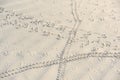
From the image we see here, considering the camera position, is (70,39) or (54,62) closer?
(54,62)

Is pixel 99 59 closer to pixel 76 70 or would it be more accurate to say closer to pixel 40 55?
pixel 76 70

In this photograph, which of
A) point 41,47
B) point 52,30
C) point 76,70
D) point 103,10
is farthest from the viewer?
point 103,10

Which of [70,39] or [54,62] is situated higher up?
[70,39]

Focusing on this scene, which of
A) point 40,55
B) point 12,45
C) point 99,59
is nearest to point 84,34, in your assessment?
point 99,59

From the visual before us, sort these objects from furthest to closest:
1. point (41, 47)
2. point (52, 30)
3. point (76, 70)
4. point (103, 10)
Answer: point (103, 10)
point (52, 30)
point (41, 47)
point (76, 70)

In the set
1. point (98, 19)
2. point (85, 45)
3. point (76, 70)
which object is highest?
point (98, 19)

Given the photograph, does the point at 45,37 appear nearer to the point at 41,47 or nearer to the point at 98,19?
the point at 41,47

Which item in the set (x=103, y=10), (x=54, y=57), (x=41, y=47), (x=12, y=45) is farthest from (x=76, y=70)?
(x=103, y=10)

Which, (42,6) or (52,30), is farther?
(42,6)

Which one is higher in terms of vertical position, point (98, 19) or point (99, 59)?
point (98, 19)
